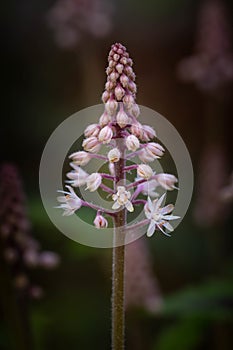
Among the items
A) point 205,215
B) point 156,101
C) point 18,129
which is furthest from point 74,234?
point 156,101

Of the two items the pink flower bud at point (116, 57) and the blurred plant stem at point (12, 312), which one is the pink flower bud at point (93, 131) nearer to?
the pink flower bud at point (116, 57)

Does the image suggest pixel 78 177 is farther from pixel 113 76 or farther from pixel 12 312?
pixel 12 312

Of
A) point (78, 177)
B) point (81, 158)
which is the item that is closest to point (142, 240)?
point (78, 177)

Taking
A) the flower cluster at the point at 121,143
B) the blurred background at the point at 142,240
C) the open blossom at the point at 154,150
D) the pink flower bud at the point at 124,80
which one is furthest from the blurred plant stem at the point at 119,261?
the blurred background at the point at 142,240

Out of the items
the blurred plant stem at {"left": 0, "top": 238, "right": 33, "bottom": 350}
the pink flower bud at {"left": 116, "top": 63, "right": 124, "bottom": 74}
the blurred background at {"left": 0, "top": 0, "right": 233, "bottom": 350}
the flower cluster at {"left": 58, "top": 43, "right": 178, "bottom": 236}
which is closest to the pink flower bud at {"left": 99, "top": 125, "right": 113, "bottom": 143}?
the flower cluster at {"left": 58, "top": 43, "right": 178, "bottom": 236}

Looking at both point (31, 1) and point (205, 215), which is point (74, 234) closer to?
point (205, 215)
